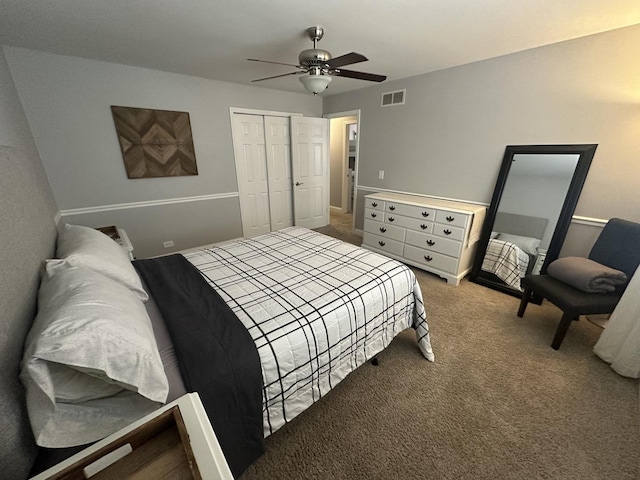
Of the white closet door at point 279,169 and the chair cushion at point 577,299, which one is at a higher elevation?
the white closet door at point 279,169

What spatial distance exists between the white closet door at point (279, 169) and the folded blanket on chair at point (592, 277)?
371cm

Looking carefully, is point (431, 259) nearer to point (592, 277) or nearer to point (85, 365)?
point (592, 277)

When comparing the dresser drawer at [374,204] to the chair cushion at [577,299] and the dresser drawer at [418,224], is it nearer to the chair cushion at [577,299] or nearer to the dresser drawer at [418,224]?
the dresser drawer at [418,224]

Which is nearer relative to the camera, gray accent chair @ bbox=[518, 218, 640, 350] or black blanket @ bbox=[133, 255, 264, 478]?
black blanket @ bbox=[133, 255, 264, 478]

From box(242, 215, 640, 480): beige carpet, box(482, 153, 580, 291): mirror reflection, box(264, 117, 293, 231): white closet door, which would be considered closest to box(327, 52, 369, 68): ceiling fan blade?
box(482, 153, 580, 291): mirror reflection

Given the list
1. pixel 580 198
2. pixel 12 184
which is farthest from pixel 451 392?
pixel 12 184

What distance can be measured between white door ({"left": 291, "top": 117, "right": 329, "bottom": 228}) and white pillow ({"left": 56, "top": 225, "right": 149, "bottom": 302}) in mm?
3151

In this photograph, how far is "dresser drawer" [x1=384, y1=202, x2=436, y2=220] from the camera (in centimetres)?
291

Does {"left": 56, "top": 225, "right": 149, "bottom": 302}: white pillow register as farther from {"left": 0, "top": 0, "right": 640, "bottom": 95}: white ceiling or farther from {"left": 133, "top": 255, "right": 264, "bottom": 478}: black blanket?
{"left": 0, "top": 0, "right": 640, "bottom": 95}: white ceiling

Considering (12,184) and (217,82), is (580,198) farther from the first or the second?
(217,82)

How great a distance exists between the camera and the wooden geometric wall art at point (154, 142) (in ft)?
9.15

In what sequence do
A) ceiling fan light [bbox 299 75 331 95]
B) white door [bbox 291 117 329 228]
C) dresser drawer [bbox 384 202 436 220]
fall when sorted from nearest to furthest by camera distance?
ceiling fan light [bbox 299 75 331 95] → dresser drawer [bbox 384 202 436 220] → white door [bbox 291 117 329 228]

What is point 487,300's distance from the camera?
2.58 meters

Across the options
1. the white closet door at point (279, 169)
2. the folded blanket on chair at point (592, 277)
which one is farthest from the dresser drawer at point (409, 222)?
the white closet door at point (279, 169)
